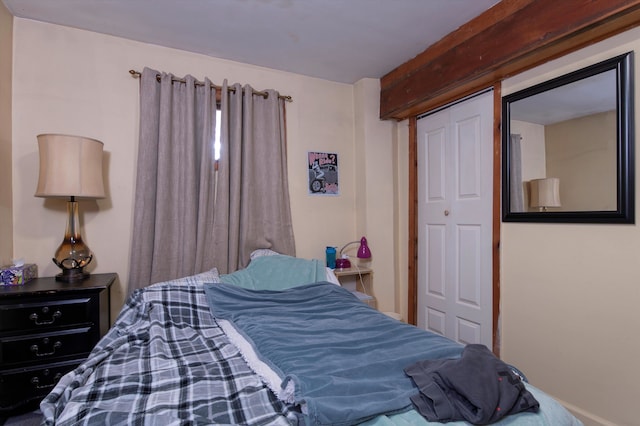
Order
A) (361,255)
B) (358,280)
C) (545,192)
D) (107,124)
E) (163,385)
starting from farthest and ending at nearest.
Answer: (358,280) → (361,255) → (107,124) → (545,192) → (163,385)

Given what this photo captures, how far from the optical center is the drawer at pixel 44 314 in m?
1.71

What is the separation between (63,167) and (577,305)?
299cm

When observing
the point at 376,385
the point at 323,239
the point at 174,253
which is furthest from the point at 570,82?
the point at 174,253

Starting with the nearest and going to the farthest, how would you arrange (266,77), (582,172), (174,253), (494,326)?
(582,172) → (494,326) → (174,253) → (266,77)

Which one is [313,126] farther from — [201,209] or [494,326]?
[494,326]

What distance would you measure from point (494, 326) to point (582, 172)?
111 cm

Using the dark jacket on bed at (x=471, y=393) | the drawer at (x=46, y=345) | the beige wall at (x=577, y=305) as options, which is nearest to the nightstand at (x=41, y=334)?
the drawer at (x=46, y=345)

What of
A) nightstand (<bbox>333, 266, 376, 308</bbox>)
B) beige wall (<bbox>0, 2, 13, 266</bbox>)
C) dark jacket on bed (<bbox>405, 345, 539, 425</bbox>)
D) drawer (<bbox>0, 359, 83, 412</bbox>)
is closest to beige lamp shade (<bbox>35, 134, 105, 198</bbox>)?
beige wall (<bbox>0, 2, 13, 266</bbox>)

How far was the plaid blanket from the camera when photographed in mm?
896

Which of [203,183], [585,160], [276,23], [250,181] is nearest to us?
[585,160]

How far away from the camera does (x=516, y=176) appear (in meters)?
2.06

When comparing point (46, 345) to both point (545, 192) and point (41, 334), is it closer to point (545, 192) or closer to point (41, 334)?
point (41, 334)

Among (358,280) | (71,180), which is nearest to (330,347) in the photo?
(71,180)

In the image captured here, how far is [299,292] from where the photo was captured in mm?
2096
